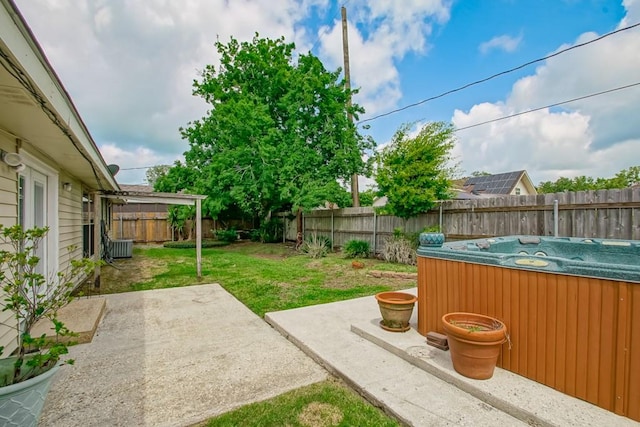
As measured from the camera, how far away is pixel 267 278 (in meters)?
6.86

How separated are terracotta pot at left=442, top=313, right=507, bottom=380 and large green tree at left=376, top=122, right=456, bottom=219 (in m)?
5.21

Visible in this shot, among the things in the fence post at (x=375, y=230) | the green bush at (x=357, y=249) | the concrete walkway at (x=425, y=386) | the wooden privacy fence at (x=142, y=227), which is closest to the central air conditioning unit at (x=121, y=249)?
the wooden privacy fence at (x=142, y=227)

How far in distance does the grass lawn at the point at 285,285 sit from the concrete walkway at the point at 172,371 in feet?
0.71

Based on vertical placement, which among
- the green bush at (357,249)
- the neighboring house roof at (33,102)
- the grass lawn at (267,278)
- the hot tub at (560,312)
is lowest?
the grass lawn at (267,278)

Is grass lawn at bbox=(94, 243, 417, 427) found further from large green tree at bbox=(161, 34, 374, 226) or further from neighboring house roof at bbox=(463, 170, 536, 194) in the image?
neighboring house roof at bbox=(463, 170, 536, 194)

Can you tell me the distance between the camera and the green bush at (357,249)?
930cm

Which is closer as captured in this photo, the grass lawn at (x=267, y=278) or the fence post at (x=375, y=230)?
the grass lawn at (x=267, y=278)

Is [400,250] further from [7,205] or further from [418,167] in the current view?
[7,205]

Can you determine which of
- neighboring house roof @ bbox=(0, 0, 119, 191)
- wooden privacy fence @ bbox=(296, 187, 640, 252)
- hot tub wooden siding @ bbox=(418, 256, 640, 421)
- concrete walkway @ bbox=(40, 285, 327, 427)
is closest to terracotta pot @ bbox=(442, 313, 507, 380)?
hot tub wooden siding @ bbox=(418, 256, 640, 421)

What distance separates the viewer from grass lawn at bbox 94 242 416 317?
5316 millimetres

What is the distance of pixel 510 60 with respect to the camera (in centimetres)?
771

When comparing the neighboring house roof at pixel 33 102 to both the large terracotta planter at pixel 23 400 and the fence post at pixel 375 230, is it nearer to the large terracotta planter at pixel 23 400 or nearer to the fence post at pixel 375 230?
the large terracotta planter at pixel 23 400

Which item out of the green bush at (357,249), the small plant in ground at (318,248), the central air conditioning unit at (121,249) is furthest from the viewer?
the central air conditioning unit at (121,249)

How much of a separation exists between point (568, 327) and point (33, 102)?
4035 mm
